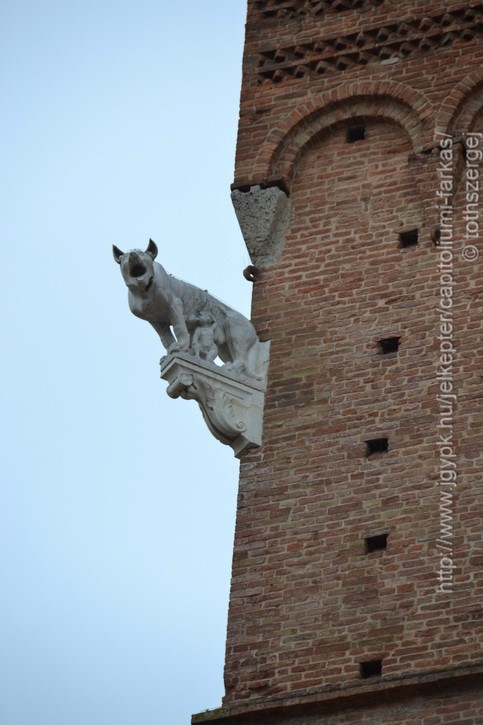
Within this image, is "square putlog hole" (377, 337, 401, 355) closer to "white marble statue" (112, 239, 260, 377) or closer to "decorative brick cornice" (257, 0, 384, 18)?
"white marble statue" (112, 239, 260, 377)

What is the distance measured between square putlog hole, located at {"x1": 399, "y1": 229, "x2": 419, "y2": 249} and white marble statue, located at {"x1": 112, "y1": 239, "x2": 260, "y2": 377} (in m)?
1.70

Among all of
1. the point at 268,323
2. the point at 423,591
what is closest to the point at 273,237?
the point at 268,323

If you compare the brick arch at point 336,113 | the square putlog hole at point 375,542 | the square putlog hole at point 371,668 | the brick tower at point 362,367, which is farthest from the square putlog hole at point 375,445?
the brick arch at point 336,113

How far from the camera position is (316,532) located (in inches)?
915

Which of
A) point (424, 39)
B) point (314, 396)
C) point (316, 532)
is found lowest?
point (316, 532)

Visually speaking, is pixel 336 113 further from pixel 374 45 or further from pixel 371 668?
pixel 371 668

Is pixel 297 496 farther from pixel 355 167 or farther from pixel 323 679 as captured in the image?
pixel 355 167

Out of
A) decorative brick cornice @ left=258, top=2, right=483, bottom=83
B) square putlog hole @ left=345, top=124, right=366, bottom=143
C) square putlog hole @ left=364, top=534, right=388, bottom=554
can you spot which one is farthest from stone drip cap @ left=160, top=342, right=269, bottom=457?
decorative brick cornice @ left=258, top=2, right=483, bottom=83

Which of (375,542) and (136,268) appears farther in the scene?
(136,268)

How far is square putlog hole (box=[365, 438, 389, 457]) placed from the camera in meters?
23.6

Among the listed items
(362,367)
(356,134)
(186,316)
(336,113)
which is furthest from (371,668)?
(336,113)

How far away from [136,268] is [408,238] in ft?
9.22

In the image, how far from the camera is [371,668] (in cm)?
2228

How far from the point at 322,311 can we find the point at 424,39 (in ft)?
10.8
